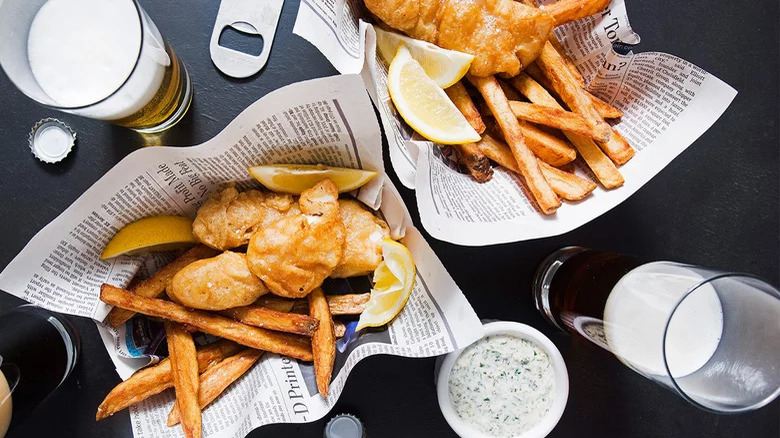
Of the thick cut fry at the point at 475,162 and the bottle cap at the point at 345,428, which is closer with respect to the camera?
the thick cut fry at the point at 475,162

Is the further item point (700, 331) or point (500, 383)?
point (500, 383)

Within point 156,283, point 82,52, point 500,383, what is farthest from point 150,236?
point 500,383

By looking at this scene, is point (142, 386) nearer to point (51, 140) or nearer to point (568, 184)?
point (51, 140)

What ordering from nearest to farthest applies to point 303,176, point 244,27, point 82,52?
1. point 82,52
2. point 303,176
3. point 244,27

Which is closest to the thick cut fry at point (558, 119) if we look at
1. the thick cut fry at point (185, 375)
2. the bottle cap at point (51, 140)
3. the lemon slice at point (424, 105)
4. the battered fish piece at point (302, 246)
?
the lemon slice at point (424, 105)

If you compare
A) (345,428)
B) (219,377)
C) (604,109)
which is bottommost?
(345,428)

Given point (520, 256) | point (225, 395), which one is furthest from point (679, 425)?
point (225, 395)

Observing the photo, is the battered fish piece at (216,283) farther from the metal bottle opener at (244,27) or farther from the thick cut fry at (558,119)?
the thick cut fry at (558,119)
